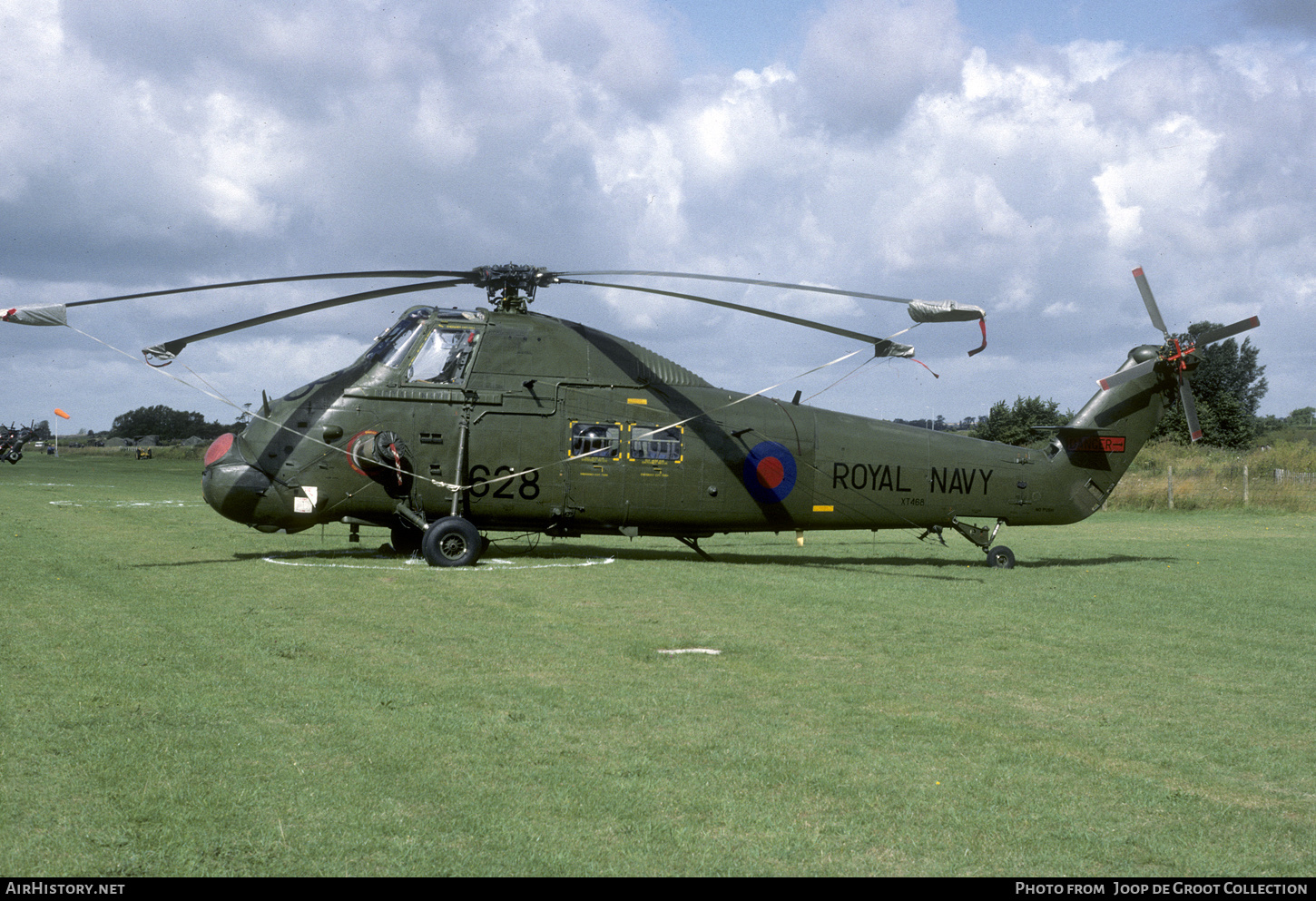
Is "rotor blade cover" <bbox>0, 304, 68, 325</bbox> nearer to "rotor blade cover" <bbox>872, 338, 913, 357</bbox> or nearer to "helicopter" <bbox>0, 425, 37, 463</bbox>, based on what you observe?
"rotor blade cover" <bbox>872, 338, 913, 357</bbox>

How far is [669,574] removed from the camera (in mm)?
16688

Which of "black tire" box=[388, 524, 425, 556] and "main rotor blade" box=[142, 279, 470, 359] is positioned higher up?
"main rotor blade" box=[142, 279, 470, 359]

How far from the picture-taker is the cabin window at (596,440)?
18.1 meters

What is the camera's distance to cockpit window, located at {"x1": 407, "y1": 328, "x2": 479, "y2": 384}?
17.8m

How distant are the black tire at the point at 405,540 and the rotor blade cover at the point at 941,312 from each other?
9.46 m

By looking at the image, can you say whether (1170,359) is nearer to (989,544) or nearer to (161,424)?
(989,544)

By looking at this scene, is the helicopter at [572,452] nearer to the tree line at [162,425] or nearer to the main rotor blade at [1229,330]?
the main rotor blade at [1229,330]

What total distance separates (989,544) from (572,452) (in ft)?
26.6

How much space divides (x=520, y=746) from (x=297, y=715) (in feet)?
5.68

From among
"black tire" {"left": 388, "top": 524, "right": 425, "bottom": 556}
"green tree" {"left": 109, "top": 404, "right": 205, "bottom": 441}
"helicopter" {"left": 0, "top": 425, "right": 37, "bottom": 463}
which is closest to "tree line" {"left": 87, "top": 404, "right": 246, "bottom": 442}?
"green tree" {"left": 109, "top": 404, "right": 205, "bottom": 441}

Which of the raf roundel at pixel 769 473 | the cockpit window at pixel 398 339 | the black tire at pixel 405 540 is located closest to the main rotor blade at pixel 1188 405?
the raf roundel at pixel 769 473

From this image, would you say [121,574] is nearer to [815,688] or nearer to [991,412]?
[815,688]

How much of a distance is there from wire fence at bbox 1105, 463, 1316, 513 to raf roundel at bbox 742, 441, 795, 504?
25.5 metres

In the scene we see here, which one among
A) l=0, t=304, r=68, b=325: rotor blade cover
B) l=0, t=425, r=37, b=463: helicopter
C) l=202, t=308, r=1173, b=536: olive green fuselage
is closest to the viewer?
l=0, t=304, r=68, b=325: rotor blade cover
